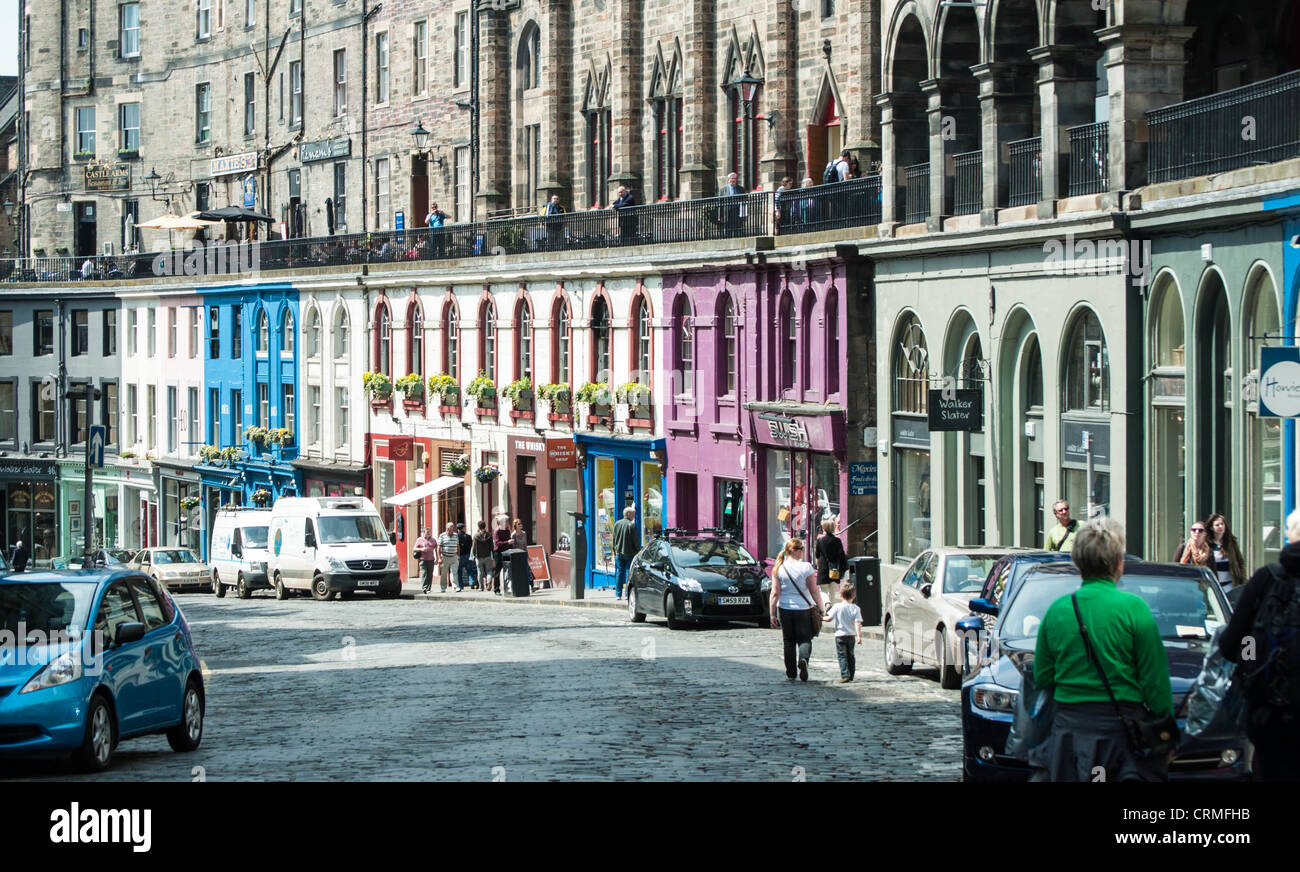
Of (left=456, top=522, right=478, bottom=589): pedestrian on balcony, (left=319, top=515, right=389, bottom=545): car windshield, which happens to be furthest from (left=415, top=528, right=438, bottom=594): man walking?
(left=319, top=515, right=389, bottom=545): car windshield

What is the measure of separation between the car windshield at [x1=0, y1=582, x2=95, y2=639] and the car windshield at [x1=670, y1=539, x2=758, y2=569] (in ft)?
53.7

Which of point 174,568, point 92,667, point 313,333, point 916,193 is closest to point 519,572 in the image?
point 916,193

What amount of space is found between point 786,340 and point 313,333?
85.3 ft

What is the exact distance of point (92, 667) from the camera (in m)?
15.6

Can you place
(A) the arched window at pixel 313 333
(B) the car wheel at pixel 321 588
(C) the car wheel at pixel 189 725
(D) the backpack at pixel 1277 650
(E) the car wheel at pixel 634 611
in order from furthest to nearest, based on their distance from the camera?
(A) the arched window at pixel 313 333, (B) the car wheel at pixel 321 588, (E) the car wheel at pixel 634 611, (C) the car wheel at pixel 189 725, (D) the backpack at pixel 1277 650

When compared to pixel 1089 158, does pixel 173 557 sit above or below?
below

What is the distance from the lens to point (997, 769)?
518 inches

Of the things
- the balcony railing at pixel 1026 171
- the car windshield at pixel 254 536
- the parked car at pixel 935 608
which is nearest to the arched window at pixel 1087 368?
the balcony railing at pixel 1026 171

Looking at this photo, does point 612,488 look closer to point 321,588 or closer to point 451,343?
point 321,588

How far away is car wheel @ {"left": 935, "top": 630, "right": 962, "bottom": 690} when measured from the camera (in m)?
21.2

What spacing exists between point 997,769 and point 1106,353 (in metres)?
16.6

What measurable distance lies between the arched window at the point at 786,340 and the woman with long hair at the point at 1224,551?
1878 cm

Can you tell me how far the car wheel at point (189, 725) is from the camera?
1705 centimetres

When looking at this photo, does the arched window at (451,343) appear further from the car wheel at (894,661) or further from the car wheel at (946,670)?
the car wheel at (946,670)
